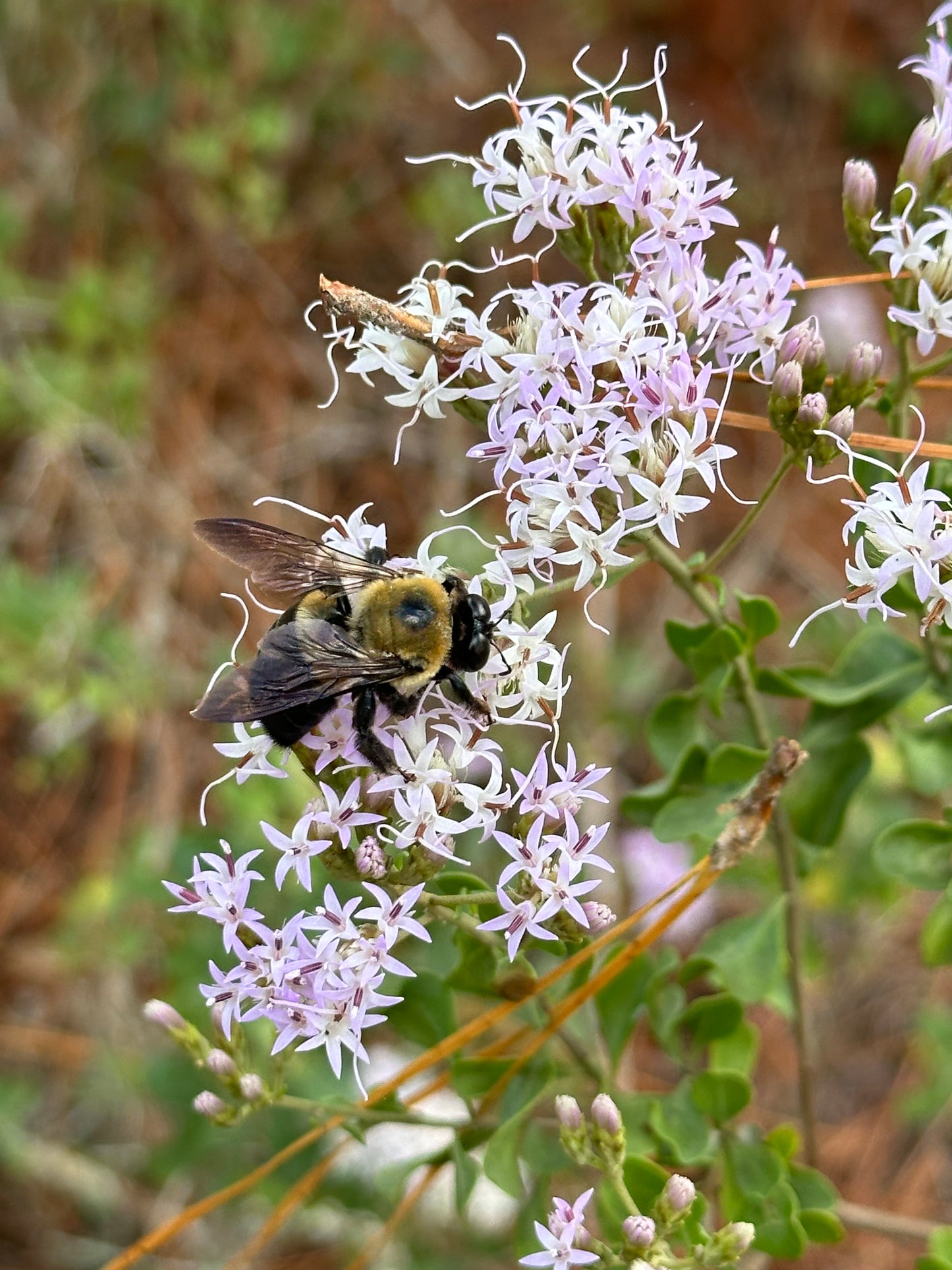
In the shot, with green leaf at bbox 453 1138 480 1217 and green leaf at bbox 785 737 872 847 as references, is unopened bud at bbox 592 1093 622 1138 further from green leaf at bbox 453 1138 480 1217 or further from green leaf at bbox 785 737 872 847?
green leaf at bbox 785 737 872 847

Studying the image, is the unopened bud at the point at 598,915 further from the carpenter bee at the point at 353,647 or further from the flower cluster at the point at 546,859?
the carpenter bee at the point at 353,647

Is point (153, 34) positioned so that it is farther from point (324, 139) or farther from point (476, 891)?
point (476, 891)

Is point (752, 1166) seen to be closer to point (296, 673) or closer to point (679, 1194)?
point (679, 1194)

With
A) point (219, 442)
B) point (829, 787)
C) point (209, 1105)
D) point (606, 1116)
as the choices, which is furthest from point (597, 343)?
point (219, 442)

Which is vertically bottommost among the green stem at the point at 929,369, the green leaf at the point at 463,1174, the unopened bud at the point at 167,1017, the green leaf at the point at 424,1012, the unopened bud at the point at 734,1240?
the unopened bud at the point at 734,1240

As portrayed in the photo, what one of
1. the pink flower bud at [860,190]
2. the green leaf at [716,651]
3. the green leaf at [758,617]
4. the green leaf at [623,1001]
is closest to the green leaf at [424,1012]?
the green leaf at [623,1001]

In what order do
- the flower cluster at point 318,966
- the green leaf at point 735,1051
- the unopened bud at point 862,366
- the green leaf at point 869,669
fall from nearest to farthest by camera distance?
the flower cluster at point 318,966 < the unopened bud at point 862,366 < the green leaf at point 869,669 < the green leaf at point 735,1051

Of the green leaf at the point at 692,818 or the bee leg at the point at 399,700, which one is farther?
the green leaf at the point at 692,818
